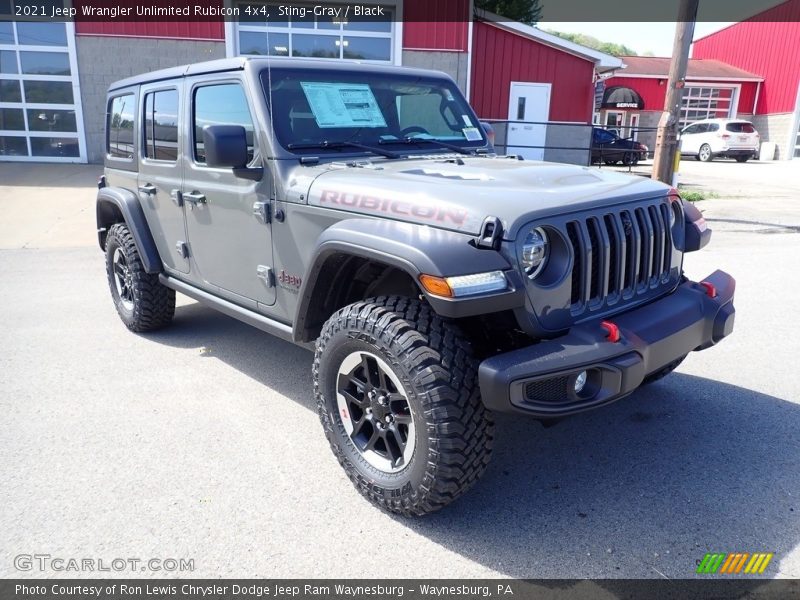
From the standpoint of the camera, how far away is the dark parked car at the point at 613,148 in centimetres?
2131

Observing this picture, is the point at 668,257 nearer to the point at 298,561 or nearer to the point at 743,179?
the point at 298,561

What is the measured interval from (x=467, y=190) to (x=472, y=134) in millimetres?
1708

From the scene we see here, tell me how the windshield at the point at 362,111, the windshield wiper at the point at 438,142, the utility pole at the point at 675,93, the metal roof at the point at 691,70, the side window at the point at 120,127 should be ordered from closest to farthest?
the windshield at the point at 362,111 → the windshield wiper at the point at 438,142 → the side window at the point at 120,127 → the utility pole at the point at 675,93 → the metal roof at the point at 691,70

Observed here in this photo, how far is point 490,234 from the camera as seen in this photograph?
232 cm

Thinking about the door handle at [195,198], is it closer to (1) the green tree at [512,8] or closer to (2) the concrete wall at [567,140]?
(2) the concrete wall at [567,140]

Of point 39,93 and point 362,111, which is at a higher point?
point 39,93

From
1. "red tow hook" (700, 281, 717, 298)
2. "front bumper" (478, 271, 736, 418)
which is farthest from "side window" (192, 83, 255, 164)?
"red tow hook" (700, 281, 717, 298)

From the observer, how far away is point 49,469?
3.07 metres

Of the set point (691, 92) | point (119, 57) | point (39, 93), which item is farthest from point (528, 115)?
point (691, 92)

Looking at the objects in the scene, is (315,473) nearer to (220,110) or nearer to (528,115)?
(220,110)

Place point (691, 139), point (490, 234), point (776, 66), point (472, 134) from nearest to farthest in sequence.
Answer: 1. point (490, 234)
2. point (472, 134)
3. point (691, 139)
4. point (776, 66)

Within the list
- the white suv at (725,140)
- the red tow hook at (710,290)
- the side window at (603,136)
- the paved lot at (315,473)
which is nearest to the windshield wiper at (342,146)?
the paved lot at (315,473)

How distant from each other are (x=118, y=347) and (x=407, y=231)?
3172 millimetres

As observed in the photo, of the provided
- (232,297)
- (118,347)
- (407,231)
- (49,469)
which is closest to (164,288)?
(118,347)
